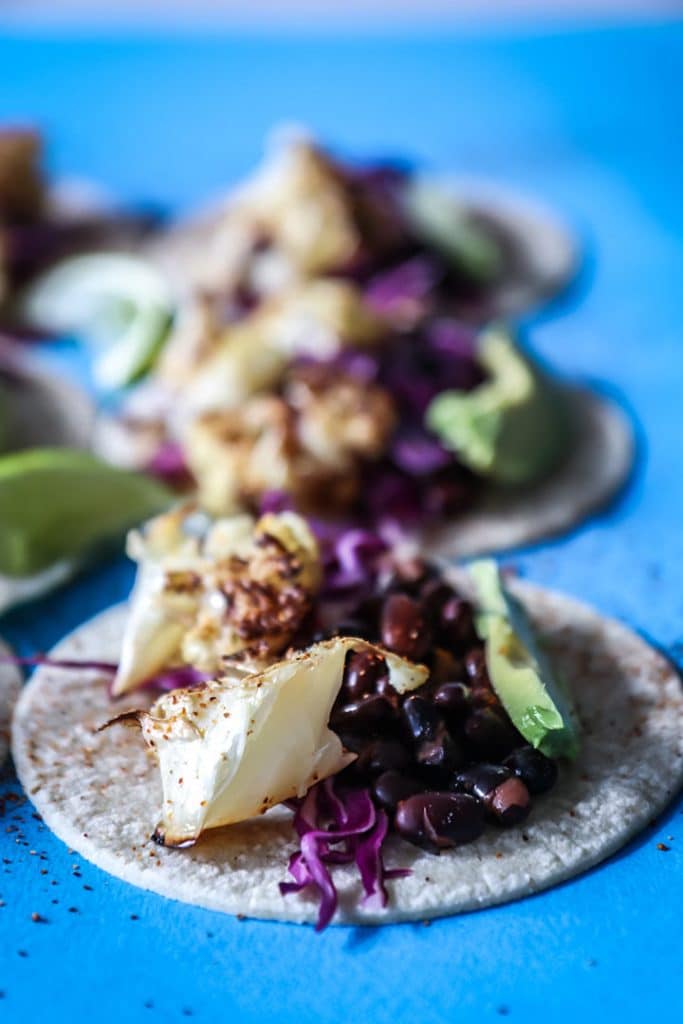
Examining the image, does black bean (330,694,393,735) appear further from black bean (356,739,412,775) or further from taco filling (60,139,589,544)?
taco filling (60,139,589,544)

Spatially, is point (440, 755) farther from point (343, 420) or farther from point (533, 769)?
point (343, 420)

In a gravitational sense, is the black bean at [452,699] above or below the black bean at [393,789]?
above

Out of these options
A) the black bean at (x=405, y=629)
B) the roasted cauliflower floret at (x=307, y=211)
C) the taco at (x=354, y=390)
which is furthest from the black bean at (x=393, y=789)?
the roasted cauliflower floret at (x=307, y=211)

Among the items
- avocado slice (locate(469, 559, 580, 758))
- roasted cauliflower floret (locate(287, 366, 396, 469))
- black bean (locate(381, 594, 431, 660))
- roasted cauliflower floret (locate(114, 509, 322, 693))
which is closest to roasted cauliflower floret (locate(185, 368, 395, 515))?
roasted cauliflower floret (locate(287, 366, 396, 469))

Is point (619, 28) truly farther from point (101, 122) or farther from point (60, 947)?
point (60, 947)

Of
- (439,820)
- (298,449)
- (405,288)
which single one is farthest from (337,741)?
(405,288)

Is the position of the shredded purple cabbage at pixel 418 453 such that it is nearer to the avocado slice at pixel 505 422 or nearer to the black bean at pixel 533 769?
the avocado slice at pixel 505 422
